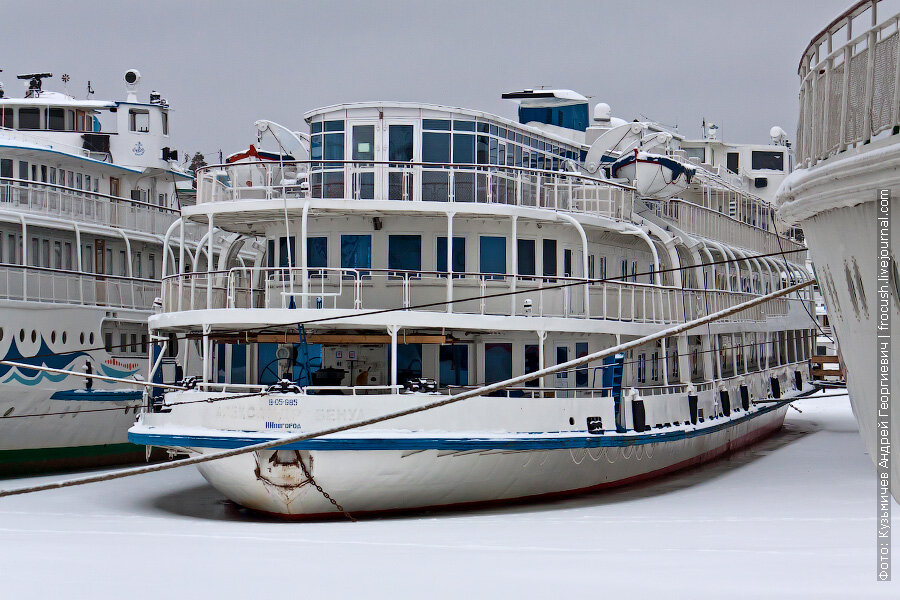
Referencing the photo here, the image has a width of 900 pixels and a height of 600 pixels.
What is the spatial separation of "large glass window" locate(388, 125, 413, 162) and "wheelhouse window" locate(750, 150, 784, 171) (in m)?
24.7

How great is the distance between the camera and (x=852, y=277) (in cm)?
862

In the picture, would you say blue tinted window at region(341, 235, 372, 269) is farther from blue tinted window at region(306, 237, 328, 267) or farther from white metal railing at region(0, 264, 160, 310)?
white metal railing at region(0, 264, 160, 310)

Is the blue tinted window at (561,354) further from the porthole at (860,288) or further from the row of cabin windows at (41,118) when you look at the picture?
the row of cabin windows at (41,118)

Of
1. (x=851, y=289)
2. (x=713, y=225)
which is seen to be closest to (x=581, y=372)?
(x=713, y=225)

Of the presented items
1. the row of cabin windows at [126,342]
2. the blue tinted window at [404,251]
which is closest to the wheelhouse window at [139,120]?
the row of cabin windows at [126,342]

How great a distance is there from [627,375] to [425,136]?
603cm

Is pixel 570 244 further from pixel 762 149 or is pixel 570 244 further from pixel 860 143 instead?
pixel 762 149

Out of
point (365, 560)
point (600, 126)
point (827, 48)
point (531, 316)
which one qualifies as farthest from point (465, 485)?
point (600, 126)

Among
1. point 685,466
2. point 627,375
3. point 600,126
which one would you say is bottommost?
point 685,466

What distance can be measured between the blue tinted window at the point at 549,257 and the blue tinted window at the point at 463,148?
200 centimetres

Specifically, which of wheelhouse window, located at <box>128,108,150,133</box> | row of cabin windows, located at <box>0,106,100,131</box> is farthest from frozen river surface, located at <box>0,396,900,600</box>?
row of cabin windows, located at <box>0,106,100,131</box>

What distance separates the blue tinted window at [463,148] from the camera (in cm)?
2027

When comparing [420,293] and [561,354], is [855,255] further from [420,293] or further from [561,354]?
[561,354]

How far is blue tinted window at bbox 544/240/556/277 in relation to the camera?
802 inches
